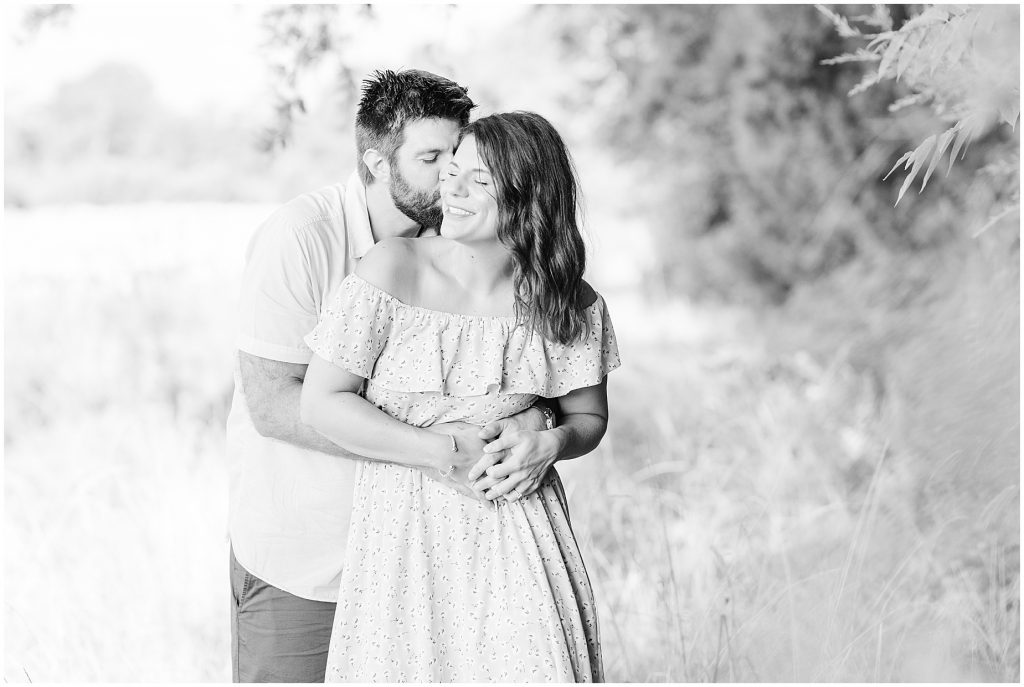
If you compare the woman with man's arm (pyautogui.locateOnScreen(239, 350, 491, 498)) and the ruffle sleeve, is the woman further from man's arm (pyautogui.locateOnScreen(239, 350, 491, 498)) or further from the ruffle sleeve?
man's arm (pyautogui.locateOnScreen(239, 350, 491, 498))

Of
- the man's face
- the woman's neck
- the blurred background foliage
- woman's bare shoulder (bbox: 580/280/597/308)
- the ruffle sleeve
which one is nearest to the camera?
the ruffle sleeve

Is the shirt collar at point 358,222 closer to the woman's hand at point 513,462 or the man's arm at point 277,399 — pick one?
the man's arm at point 277,399

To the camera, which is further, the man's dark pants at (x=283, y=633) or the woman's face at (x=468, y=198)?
the man's dark pants at (x=283, y=633)

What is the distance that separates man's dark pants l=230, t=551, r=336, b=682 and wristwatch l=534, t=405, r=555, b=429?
0.64 m

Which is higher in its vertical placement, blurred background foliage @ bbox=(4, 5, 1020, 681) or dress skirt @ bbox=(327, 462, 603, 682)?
blurred background foliage @ bbox=(4, 5, 1020, 681)

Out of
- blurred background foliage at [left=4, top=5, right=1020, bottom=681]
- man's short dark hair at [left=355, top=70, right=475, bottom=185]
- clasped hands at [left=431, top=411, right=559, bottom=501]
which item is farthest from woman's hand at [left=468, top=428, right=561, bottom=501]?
man's short dark hair at [left=355, top=70, right=475, bottom=185]

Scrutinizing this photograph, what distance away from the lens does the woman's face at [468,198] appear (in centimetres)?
208

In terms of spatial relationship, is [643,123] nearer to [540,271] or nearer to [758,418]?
[758,418]

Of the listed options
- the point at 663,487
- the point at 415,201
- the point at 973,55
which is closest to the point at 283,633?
the point at 415,201

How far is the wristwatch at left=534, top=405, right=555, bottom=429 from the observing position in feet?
7.39

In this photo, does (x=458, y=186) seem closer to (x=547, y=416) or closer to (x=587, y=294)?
(x=587, y=294)

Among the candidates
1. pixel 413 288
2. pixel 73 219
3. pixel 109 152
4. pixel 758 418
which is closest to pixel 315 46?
pixel 413 288

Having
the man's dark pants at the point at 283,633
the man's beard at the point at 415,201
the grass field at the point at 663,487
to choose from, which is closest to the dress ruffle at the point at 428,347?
the man's beard at the point at 415,201

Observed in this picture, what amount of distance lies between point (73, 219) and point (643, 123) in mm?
4858
